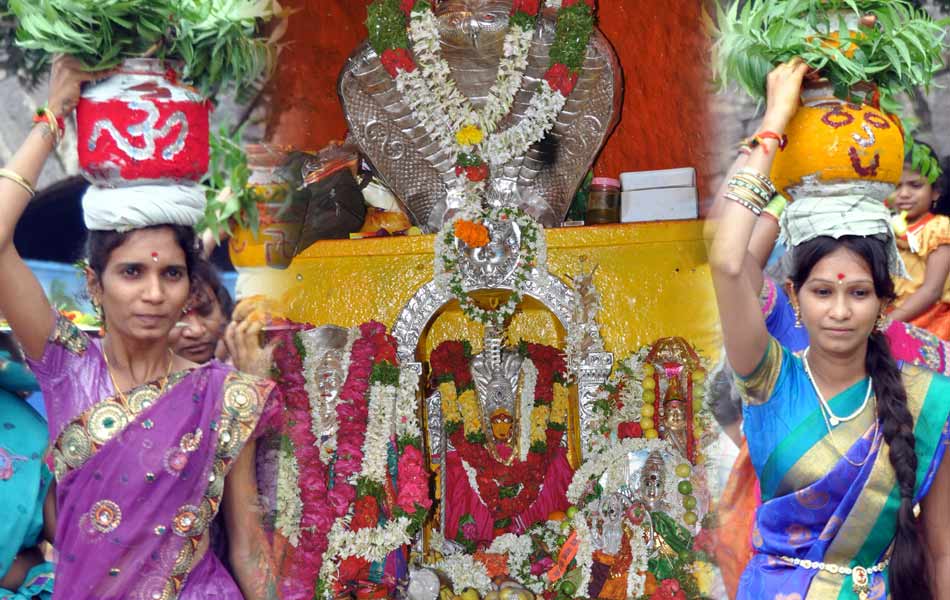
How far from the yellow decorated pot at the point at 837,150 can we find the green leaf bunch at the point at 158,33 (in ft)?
4.93

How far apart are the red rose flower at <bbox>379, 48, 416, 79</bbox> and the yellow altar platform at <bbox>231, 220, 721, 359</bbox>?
2.97 ft

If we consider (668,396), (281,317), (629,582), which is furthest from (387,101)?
(629,582)

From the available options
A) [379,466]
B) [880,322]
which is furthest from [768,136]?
[379,466]

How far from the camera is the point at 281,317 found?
6.05 meters

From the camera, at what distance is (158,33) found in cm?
306

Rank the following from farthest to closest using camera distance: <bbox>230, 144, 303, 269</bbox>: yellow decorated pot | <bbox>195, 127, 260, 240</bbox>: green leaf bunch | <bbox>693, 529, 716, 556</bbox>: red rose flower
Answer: <bbox>693, 529, 716, 556</bbox>: red rose flower → <bbox>230, 144, 303, 269</bbox>: yellow decorated pot → <bbox>195, 127, 260, 240</bbox>: green leaf bunch

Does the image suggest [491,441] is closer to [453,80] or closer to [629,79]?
[453,80]

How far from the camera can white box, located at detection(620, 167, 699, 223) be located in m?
5.75

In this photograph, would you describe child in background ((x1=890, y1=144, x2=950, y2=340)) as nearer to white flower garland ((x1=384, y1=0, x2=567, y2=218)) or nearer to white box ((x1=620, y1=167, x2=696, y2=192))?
white box ((x1=620, y1=167, x2=696, y2=192))

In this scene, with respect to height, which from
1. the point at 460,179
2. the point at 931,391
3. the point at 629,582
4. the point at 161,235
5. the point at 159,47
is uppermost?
the point at 460,179

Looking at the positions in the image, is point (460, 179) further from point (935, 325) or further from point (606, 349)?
point (935, 325)

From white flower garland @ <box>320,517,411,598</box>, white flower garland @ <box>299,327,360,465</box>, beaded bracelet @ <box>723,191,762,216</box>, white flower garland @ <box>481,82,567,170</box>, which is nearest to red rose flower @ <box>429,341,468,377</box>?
white flower garland @ <box>299,327,360,465</box>

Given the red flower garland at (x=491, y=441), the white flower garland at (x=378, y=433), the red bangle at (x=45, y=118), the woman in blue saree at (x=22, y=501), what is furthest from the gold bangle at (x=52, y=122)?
the red flower garland at (x=491, y=441)

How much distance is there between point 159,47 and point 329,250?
3.22 metres
